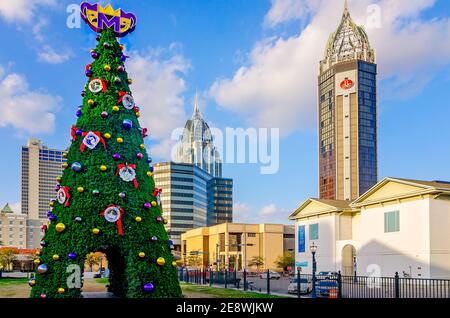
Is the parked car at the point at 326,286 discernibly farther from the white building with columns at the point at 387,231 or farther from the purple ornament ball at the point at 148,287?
the white building with columns at the point at 387,231

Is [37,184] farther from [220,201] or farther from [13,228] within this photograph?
[220,201]

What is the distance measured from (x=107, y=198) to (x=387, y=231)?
3136 cm

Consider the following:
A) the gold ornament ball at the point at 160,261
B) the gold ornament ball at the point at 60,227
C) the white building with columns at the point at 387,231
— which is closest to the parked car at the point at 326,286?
the gold ornament ball at the point at 160,261

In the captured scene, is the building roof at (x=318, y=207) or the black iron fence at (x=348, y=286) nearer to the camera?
the black iron fence at (x=348, y=286)

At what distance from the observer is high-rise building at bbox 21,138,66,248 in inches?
2694

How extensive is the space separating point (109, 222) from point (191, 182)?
7273cm

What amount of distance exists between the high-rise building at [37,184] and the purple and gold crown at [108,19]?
149 feet

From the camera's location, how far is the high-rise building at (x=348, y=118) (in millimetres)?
124062

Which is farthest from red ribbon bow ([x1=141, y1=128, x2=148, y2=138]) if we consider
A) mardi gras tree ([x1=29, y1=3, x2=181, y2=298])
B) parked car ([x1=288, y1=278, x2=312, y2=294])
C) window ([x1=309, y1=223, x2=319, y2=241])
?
window ([x1=309, y1=223, x2=319, y2=241])

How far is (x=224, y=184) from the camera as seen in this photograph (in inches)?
4117

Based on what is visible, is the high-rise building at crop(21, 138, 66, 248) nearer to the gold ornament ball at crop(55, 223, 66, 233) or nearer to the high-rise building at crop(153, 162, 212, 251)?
the high-rise building at crop(153, 162, 212, 251)

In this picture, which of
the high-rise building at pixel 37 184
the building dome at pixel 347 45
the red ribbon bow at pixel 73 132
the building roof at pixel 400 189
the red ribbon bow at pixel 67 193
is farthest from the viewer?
the building dome at pixel 347 45

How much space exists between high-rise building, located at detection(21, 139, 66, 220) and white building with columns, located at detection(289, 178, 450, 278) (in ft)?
87.1

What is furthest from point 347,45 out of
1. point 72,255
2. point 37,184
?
point 72,255
